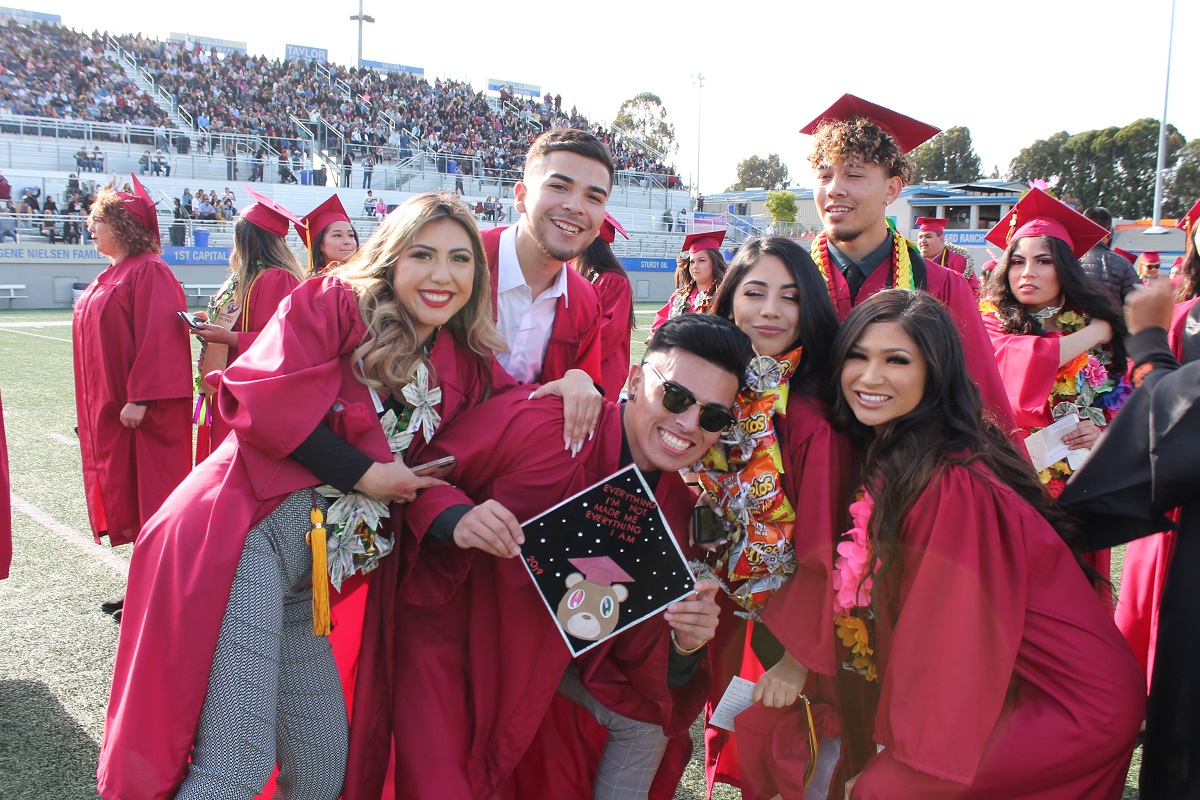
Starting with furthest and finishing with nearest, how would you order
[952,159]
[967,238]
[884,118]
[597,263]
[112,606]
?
[952,159] < [967,238] < [597,263] < [112,606] < [884,118]

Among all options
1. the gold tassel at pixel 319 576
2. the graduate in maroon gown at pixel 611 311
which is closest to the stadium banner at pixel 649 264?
the graduate in maroon gown at pixel 611 311

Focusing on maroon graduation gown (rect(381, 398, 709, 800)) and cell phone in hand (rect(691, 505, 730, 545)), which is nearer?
maroon graduation gown (rect(381, 398, 709, 800))

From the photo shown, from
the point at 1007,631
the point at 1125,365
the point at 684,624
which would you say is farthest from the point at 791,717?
the point at 1125,365

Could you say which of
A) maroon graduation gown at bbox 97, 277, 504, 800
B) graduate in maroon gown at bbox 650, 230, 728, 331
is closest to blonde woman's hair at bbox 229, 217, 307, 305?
maroon graduation gown at bbox 97, 277, 504, 800

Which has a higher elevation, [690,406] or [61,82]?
[61,82]

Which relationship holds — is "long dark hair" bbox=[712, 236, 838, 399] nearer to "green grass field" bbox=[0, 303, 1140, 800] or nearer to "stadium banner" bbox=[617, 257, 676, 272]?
"green grass field" bbox=[0, 303, 1140, 800]

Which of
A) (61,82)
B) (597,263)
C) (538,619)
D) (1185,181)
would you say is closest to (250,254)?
(597,263)

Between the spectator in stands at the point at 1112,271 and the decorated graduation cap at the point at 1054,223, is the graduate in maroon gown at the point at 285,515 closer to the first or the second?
the decorated graduation cap at the point at 1054,223

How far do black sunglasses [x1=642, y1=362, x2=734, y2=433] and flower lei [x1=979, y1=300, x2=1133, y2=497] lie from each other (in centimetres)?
241

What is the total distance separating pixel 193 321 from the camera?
4.75 m

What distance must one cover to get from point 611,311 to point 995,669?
429 cm

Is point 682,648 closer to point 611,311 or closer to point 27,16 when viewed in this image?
point 611,311

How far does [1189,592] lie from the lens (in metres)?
2.17

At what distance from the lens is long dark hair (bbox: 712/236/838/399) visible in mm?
2748
